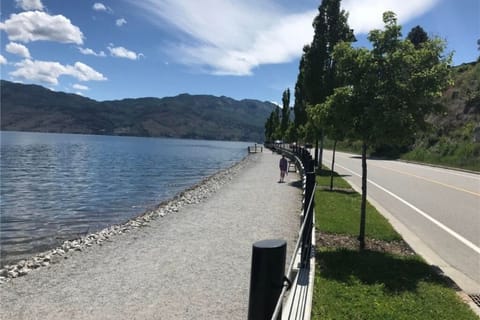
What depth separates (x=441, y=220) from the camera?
39.1ft

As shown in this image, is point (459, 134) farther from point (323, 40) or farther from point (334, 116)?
point (334, 116)

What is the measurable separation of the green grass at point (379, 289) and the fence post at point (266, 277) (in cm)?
291

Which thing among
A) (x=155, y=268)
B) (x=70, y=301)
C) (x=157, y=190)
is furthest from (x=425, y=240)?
(x=157, y=190)

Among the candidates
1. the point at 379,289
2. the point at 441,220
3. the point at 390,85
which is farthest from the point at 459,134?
the point at 379,289

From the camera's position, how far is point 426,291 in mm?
6199

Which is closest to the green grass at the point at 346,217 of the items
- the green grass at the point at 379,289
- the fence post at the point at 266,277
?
the green grass at the point at 379,289

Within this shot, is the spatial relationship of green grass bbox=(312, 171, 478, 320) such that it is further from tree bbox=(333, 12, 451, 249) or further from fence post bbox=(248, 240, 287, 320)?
fence post bbox=(248, 240, 287, 320)

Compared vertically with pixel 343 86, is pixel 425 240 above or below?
below

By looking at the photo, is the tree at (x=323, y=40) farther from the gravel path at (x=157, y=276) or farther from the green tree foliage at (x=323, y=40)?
the gravel path at (x=157, y=276)

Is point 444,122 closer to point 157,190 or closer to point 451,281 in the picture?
point 157,190

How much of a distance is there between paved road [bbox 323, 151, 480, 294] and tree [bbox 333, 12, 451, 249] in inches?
107

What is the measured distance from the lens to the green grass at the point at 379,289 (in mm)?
5395

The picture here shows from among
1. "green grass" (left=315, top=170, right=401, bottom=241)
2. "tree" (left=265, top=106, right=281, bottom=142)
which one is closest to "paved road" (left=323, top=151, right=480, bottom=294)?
"green grass" (left=315, top=170, right=401, bottom=241)

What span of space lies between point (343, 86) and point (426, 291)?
14.5ft
